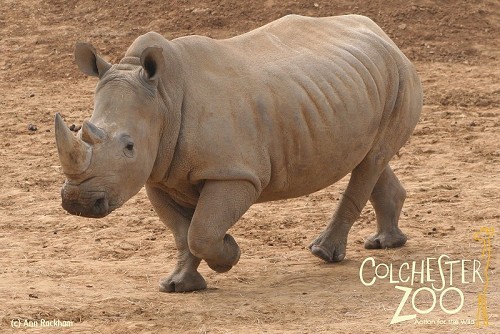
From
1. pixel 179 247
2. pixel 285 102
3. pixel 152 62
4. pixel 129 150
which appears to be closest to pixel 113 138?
pixel 129 150

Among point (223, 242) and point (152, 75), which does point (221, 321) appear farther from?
point (152, 75)

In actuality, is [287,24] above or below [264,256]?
above

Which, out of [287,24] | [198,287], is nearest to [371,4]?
[287,24]

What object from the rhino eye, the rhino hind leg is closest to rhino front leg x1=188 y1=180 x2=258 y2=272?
the rhino eye

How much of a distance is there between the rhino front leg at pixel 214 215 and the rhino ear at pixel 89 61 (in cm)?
90

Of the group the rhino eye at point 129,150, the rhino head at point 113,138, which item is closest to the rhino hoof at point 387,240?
the rhino head at point 113,138

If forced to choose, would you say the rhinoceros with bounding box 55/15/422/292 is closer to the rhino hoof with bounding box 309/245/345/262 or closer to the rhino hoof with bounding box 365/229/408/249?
the rhino hoof with bounding box 309/245/345/262

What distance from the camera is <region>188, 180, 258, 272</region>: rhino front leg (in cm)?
760

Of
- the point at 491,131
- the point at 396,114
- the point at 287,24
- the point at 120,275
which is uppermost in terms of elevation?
the point at 287,24

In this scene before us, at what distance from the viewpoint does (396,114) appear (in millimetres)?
8773

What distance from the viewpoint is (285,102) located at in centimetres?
796

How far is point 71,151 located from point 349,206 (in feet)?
8.28

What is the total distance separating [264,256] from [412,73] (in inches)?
63.6

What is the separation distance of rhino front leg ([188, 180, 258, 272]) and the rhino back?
7 centimetres
